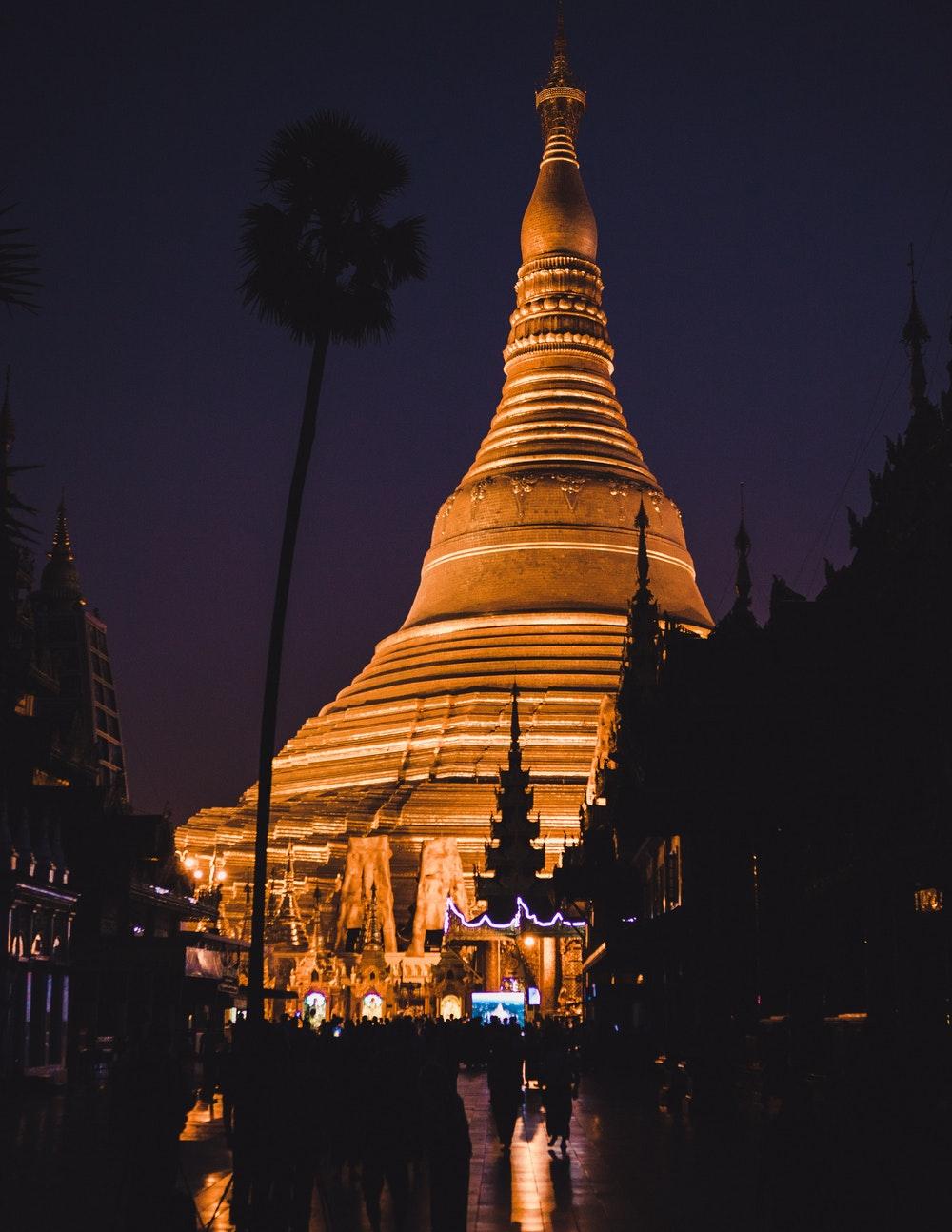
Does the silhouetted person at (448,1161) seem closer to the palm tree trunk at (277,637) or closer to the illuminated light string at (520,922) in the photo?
the palm tree trunk at (277,637)

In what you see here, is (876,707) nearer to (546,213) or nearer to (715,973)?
(715,973)

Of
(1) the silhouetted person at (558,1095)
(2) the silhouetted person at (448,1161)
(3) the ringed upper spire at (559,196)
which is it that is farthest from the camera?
(3) the ringed upper spire at (559,196)

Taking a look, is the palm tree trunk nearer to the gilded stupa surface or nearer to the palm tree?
the palm tree

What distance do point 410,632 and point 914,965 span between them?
71.2 meters

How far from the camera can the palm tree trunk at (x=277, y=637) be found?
2202cm

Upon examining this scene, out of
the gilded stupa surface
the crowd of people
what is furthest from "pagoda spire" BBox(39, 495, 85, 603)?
the crowd of people

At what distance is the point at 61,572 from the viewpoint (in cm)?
8350

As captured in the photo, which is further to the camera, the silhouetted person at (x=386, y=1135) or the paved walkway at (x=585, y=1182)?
the paved walkway at (x=585, y=1182)

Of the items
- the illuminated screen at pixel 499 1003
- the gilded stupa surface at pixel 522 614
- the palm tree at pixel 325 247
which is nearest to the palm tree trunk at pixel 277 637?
the palm tree at pixel 325 247

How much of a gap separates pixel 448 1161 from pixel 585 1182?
5931mm

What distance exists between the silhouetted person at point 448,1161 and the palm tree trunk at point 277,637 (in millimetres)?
8416

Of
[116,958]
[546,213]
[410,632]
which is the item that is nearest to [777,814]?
[116,958]

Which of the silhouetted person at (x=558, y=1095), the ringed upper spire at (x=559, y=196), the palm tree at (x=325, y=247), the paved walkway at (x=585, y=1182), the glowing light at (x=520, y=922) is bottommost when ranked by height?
the paved walkway at (x=585, y=1182)

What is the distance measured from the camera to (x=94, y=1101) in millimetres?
31125
